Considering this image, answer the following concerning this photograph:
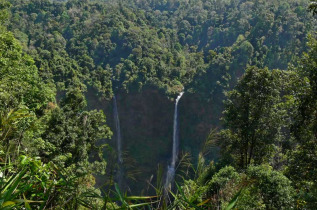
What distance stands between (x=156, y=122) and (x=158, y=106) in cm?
145

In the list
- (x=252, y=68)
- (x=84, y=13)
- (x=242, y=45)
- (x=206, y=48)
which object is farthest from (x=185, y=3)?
(x=252, y=68)

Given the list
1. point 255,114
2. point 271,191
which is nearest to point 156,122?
point 255,114

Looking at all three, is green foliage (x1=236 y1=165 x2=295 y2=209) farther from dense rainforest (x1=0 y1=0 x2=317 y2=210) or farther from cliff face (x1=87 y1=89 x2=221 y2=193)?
cliff face (x1=87 y1=89 x2=221 y2=193)

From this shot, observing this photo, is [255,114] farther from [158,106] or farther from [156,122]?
[156,122]

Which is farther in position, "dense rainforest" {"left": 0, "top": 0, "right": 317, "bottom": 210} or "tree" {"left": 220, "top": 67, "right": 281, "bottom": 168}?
"tree" {"left": 220, "top": 67, "right": 281, "bottom": 168}

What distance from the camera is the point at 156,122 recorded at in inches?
964

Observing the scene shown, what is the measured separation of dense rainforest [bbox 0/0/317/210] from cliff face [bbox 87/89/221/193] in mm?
90

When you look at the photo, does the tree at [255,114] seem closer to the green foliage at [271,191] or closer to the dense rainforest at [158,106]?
the dense rainforest at [158,106]

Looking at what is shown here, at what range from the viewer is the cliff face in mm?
24016

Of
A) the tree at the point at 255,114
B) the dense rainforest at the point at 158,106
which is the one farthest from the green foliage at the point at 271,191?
the tree at the point at 255,114

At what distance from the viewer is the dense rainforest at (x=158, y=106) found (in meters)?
1.72

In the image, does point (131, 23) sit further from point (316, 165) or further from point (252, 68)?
point (316, 165)

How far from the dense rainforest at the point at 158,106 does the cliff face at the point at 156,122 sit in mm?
90

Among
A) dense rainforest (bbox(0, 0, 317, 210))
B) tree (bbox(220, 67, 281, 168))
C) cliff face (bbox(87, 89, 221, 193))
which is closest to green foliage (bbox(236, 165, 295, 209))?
dense rainforest (bbox(0, 0, 317, 210))
